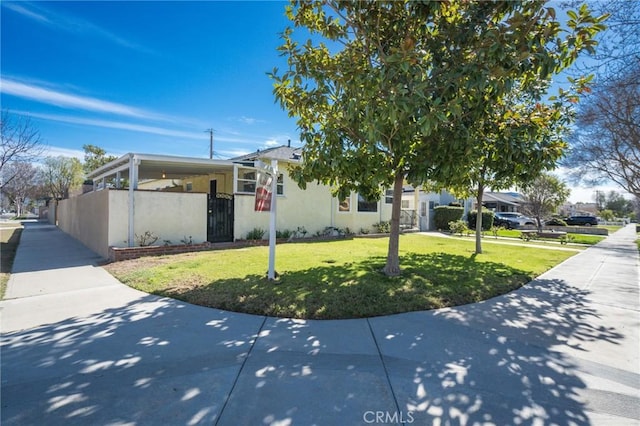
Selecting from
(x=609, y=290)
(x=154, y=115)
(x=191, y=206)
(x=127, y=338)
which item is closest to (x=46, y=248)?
(x=191, y=206)

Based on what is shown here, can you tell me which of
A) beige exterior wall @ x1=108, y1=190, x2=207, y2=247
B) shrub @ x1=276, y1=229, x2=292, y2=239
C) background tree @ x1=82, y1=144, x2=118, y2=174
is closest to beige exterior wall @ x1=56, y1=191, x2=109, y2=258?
beige exterior wall @ x1=108, y1=190, x2=207, y2=247

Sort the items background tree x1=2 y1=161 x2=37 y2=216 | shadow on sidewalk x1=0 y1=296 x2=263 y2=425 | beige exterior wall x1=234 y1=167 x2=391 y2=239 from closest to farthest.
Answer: shadow on sidewalk x1=0 y1=296 x2=263 y2=425 → beige exterior wall x1=234 y1=167 x2=391 y2=239 → background tree x1=2 y1=161 x2=37 y2=216

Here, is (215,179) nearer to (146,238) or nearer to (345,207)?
(146,238)

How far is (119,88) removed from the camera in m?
11.0

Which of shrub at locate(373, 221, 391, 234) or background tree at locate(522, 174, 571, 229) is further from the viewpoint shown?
background tree at locate(522, 174, 571, 229)

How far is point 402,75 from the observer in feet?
14.4

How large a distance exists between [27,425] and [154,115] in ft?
53.4

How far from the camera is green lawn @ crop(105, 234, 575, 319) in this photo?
498 cm

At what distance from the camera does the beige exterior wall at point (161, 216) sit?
9.81 m

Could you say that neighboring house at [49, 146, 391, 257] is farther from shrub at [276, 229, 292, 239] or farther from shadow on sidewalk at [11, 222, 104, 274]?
shadow on sidewalk at [11, 222, 104, 274]

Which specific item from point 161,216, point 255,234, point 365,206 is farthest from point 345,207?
point 161,216

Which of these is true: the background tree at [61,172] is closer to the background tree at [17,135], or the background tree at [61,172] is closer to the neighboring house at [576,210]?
the background tree at [17,135]

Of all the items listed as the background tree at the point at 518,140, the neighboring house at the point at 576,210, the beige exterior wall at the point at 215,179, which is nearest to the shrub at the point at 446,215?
the beige exterior wall at the point at 215,179

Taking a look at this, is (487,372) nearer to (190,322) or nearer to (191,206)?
(190,322)
